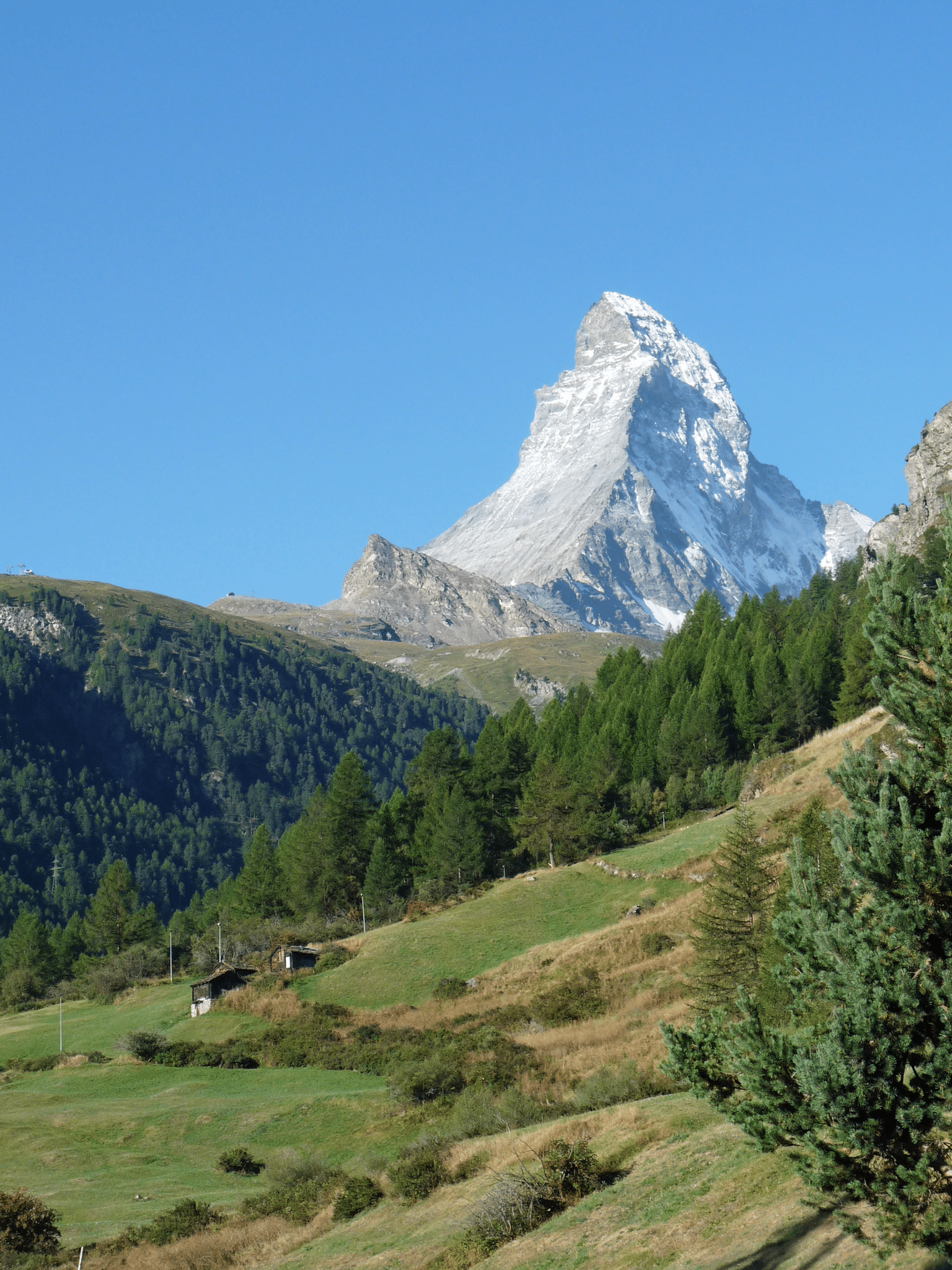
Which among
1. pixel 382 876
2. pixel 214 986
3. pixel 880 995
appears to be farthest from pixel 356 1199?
pixel 382 876

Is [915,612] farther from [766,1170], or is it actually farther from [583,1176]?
[583,1176]

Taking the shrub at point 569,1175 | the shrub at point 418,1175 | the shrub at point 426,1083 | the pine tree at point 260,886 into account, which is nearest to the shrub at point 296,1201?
the shrub at point 418,1175

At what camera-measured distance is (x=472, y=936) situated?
70625 mm

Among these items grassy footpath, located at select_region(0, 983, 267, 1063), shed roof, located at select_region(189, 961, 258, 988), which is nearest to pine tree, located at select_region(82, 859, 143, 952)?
grassy footpath, located at select_region(0, 983, 267, 1063)

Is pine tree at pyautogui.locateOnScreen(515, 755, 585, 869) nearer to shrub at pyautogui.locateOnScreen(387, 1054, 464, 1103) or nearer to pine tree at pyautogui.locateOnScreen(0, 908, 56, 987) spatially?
shrub at pyautogui.locateOnScreen(387, 1054, 464, 1103)

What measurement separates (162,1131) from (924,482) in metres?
115

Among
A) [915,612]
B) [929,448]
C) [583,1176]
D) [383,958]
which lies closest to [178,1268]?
[583,1176]

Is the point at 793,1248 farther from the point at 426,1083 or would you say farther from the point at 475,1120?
the point at 426,1083

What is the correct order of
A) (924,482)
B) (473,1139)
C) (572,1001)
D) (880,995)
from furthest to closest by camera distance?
1. (924,482)
2. (572,1001)
3. (473,1139)
4. (880,995)

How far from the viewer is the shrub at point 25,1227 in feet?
98.9

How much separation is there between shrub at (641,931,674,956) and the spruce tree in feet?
132

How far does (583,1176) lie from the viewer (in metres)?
26.4

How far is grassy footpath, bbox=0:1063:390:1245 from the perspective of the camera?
3662 centimetres

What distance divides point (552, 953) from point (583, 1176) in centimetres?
3713
